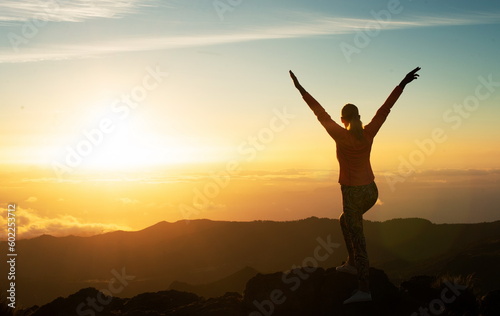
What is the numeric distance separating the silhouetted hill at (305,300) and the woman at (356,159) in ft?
3.39

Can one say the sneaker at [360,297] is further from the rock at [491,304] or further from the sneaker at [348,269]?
the rock at [491,304]

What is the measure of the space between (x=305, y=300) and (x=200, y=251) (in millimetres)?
73637

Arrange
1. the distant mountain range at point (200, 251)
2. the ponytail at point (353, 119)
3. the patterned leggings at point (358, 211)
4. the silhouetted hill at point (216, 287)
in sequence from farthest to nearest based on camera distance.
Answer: the distant mountain range at point (200, 251) < the silhouetted hill at point (216, 287) < the patterned leggings at point (358, 211) < the ponytail at point (353, 119)

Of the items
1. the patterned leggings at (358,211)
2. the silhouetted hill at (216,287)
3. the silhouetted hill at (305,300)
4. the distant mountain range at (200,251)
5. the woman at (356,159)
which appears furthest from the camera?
the distant mountain range at (200,251)

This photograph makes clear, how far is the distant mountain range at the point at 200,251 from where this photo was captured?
6059 cm

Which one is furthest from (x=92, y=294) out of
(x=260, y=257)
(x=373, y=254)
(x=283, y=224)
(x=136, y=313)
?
(x=283, y=224)

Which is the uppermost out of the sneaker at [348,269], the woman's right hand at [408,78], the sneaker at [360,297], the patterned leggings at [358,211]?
the woman's right hand at [408,78]

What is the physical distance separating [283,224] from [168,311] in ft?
238

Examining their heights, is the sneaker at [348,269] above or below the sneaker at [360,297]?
above

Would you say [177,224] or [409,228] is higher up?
[177,224]

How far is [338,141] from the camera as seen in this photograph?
26.1 ft

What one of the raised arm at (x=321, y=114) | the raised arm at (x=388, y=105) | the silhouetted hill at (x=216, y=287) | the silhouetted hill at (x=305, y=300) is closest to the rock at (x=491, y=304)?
the silhouetted hill at (x=305, y=300)

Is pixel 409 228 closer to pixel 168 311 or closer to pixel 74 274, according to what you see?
pixel 74 274

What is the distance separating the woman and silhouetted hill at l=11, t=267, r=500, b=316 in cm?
103
